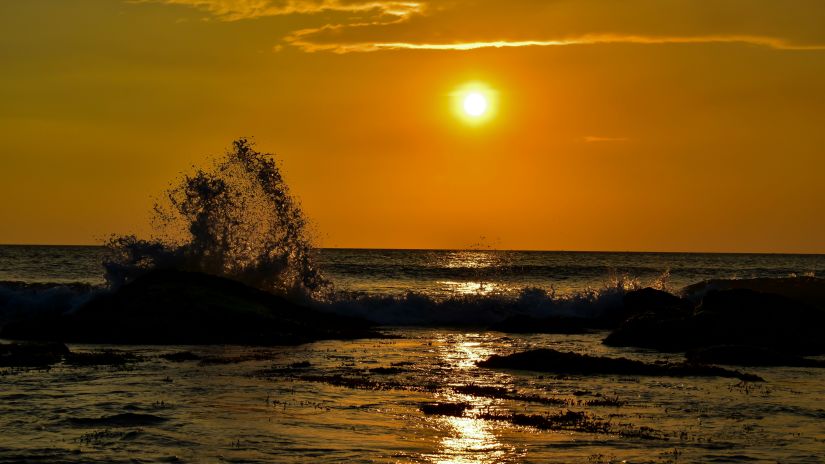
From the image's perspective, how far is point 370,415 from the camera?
2391 cm

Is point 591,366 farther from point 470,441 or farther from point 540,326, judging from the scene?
point 540,326

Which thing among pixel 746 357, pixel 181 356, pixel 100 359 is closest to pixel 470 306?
pixel 746 357

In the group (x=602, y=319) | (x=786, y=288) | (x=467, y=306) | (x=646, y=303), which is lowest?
(x=602, y=319)

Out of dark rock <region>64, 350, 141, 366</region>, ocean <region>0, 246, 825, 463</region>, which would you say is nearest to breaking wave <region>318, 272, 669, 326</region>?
ocean <region>0, 246, 825, 463</region>

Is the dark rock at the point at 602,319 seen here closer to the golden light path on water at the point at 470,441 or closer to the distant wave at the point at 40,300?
the distant wave at the point at 40,300

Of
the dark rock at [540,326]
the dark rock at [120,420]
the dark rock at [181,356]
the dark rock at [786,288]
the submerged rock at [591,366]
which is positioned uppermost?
the dark rock at [786,288]

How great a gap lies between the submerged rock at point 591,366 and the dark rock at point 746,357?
2.70 m

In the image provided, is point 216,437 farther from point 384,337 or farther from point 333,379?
point 384,337

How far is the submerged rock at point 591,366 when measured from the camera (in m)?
32.2

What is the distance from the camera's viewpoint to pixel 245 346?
3994 centimetres

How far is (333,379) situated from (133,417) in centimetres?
784

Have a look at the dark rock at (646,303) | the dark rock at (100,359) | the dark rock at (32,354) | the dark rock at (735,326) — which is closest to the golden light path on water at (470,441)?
the dark rock at (100,359)

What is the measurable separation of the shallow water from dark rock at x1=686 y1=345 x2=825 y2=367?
1.49m

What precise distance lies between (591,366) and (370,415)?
1139 centimetres
